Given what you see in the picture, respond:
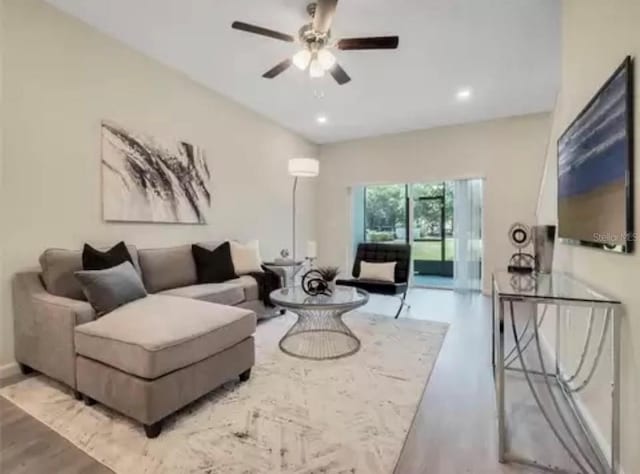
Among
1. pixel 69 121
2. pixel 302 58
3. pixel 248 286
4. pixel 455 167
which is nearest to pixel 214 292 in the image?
pixel 248 286

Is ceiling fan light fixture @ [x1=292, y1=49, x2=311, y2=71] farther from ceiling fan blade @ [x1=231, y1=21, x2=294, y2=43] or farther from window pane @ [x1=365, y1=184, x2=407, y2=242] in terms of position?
window pane @ [x1=365, y1=184, x2=407, y2=242]

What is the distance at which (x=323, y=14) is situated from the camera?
2.28 m

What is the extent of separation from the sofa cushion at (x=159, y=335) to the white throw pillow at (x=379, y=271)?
88.8 inches

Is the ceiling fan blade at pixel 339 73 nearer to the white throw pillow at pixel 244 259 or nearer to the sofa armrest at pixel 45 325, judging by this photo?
the white throw pillow at pixel 244 259

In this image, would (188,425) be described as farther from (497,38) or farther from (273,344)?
(497,38)

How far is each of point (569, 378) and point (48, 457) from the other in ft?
9.79

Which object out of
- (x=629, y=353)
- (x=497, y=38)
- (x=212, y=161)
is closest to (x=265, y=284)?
(x=212, y=161)

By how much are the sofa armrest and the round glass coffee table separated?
1400mm

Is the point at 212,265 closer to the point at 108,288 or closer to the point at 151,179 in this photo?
the point at 151,179

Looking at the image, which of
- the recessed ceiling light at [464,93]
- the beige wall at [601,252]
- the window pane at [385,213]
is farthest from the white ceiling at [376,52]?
the window pane at [385,213]

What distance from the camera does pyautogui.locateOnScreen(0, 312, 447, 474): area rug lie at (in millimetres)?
1536

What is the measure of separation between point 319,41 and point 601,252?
238cm

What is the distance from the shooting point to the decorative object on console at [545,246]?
2.90 meters

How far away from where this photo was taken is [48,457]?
1.57 metres
